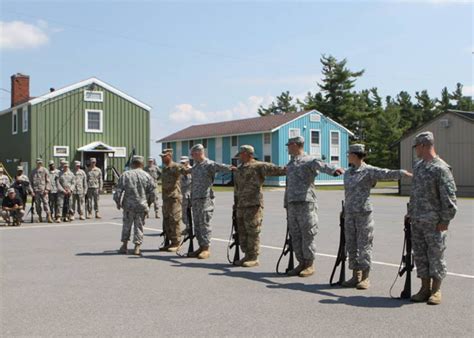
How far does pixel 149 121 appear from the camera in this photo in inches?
1535

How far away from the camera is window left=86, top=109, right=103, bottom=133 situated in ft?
121

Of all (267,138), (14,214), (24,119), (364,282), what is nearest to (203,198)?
(364,282)

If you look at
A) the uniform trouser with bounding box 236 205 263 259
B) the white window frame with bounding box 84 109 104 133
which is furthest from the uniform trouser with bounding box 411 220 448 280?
the white window frame with bounding box 84 109 104 133

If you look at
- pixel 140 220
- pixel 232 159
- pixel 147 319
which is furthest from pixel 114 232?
pixel 232 159

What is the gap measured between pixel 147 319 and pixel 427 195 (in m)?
3.53

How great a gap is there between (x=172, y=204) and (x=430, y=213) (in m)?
6.02

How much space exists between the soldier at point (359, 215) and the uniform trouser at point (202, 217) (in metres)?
3.24

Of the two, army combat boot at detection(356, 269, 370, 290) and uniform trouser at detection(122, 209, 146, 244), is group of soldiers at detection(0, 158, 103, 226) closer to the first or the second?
uniform trouser at detection(122, 209, 146, 244)

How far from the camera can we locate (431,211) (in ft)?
22.4

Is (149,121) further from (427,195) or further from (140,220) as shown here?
(427,195)

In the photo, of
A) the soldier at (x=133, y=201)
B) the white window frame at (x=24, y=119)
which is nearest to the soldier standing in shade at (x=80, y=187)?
the soldier at (x=133, y=201)

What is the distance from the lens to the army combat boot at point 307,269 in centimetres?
861

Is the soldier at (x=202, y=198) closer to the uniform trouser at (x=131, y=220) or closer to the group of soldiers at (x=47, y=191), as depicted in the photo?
the uniform trouser at (x=131, y=220)

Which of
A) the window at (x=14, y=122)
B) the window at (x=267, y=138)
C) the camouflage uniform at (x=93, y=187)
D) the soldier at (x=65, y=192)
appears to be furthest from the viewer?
the window at (x=267, y=138)
